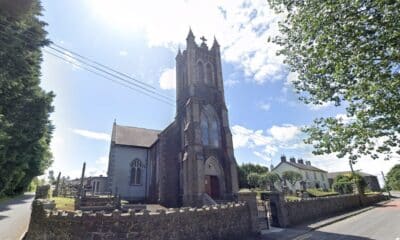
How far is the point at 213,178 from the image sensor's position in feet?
77.0

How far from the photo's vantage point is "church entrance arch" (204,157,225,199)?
900 inches

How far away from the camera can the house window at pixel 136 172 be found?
29.1m

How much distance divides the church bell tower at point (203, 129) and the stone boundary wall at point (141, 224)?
960 cm

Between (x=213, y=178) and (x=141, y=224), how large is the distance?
636 inches

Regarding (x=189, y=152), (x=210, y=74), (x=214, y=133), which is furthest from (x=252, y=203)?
(x=210, y=74)

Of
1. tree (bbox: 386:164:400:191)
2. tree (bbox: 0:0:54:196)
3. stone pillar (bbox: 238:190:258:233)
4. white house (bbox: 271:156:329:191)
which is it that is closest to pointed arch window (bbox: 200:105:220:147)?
stone pillar (bbox: 238:190:258:233)

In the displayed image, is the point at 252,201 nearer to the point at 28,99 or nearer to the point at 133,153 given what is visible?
the point at 28,99

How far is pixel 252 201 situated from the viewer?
11750mm

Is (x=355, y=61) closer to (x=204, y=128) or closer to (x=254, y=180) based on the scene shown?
(x=204, y=128)

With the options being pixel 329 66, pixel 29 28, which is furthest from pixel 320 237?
pixel 29 28

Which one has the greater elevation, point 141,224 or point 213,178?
point 213,178

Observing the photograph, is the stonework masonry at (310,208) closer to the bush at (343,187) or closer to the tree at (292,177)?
the bush at (343,187)

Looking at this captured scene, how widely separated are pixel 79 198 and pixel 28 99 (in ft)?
31.3

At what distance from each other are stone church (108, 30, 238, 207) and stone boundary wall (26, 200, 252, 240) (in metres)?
9.53
